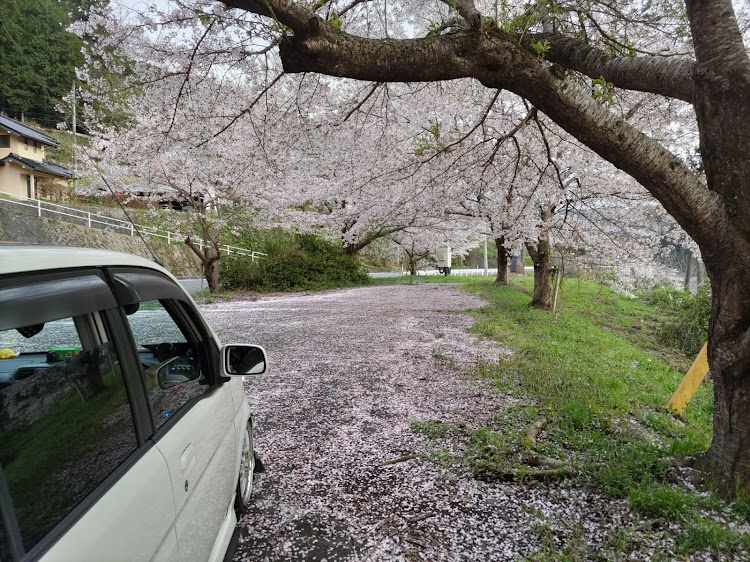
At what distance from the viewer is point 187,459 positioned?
173 centimetres

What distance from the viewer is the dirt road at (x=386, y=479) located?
2674mm

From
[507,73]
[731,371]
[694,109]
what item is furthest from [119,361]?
[694,109]

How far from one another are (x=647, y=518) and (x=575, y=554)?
614 mm

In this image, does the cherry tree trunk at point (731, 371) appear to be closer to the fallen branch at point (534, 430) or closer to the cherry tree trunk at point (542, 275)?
the fallen branch at point (534, 430)

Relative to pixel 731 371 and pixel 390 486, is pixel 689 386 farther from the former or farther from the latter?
pixel 390 486

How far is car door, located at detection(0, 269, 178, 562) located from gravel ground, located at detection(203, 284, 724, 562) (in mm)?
1518

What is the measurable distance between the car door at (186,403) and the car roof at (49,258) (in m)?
0.07

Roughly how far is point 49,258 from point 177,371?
1033mm

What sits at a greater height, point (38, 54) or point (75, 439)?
point (38, 54)

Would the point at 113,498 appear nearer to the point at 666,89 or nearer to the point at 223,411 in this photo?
the point at 223,411

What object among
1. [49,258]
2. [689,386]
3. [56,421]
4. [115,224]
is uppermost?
[115,224]

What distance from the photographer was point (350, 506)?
121 inches

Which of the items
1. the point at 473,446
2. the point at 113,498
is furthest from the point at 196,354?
the point at 473,446

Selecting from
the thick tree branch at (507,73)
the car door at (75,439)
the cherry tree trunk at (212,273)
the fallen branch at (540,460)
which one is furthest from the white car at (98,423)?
the cherry tree trunk at (212,273)
